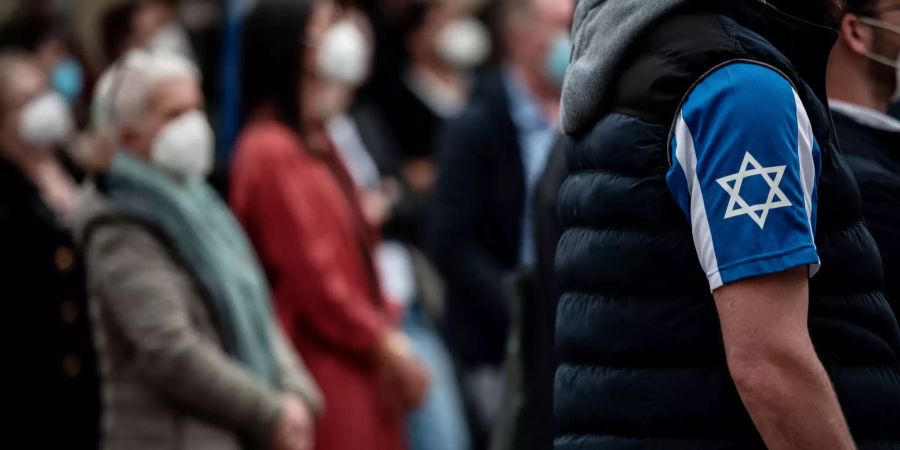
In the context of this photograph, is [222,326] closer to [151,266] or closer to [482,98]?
[151,266]

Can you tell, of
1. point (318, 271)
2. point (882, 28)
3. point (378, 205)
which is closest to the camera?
point (882, 28)

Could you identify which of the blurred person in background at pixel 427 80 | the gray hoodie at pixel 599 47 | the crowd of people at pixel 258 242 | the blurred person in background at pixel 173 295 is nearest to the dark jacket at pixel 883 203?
the gray hoodie at pixel 599 47

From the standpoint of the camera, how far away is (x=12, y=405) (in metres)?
7.14

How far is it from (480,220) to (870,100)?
3.56 m

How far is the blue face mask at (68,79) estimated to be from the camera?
28.8 ft

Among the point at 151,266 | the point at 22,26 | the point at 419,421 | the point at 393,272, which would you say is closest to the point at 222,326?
the point at 151,266

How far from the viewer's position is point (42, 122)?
7.52 meters

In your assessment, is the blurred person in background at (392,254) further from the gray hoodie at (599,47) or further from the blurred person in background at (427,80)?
the gray hoodie at (599,47)

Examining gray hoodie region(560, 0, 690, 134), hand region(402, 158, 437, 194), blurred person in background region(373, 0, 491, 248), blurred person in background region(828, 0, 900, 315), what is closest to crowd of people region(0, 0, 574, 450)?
hand region(402, 158, 437, 194)

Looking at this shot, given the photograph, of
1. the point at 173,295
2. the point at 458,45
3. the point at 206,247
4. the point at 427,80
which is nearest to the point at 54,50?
the point at 427,80

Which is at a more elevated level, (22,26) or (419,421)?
(22,26)

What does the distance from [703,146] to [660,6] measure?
34 centimetres

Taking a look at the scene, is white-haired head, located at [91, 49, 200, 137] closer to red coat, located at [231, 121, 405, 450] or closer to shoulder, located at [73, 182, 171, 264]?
shoulder, located at [73, 182, 171, 264]

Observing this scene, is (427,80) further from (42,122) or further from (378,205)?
(42,122)
